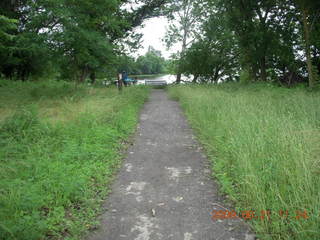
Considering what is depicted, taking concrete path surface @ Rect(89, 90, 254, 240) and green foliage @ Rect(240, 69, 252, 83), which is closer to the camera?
concrete path surface @ Rect(89, 90, 254, 240)

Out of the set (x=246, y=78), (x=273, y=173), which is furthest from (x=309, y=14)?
(x=273, y=173)

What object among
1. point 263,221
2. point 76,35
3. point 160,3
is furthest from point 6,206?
point 160,3

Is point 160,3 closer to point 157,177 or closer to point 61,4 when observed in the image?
point 61,4

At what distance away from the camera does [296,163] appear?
332 centimetres

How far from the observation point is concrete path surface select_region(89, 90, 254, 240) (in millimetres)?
2895

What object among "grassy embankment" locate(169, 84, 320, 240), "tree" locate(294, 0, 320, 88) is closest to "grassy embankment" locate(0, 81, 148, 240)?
"grassy embankment" locate(169, 84, 320, 240)

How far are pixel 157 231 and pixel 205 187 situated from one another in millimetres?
1333

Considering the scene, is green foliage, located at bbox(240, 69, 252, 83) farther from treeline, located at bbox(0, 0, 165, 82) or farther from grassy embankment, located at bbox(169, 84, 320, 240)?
grassy embankment, located at bbox(169, 84, 320, 240)

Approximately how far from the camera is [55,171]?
157 inches
